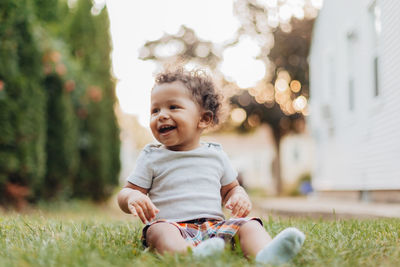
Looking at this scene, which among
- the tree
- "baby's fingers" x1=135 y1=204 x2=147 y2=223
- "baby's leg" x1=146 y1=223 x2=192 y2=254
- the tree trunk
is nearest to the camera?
"baby's leg" x1=146 y1=223 x2=192 y2=254

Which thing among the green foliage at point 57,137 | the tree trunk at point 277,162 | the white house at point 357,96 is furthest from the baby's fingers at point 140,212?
the tree trunk at point 277,162

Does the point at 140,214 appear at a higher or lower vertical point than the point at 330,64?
lower

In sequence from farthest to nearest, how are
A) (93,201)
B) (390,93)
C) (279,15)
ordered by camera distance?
(279,15)
(93,201)
(390,93)

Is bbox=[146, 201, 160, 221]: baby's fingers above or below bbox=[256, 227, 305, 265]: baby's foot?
above

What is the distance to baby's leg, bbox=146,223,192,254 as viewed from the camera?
2242 millimetres

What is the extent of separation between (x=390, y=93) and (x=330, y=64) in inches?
207

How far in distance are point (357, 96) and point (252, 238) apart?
270 inches

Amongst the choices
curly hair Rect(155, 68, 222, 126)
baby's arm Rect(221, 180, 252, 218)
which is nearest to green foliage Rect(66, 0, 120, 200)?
curly hair Rect(155, 68, 222, 126)

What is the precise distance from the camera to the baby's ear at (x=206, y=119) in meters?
2.99

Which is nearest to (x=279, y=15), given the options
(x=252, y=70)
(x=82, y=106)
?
(x=252, y=70)

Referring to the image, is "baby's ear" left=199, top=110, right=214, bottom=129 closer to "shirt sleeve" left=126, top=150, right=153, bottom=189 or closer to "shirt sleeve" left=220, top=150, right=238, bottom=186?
"shirt sleeve" left=220, top=150, right=238, bottom=186

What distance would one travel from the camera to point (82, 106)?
10328 millimetres

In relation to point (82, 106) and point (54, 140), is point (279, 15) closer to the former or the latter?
point (82, 106)

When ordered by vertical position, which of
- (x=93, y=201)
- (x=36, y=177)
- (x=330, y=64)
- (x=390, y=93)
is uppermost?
(x=330, y=64)
